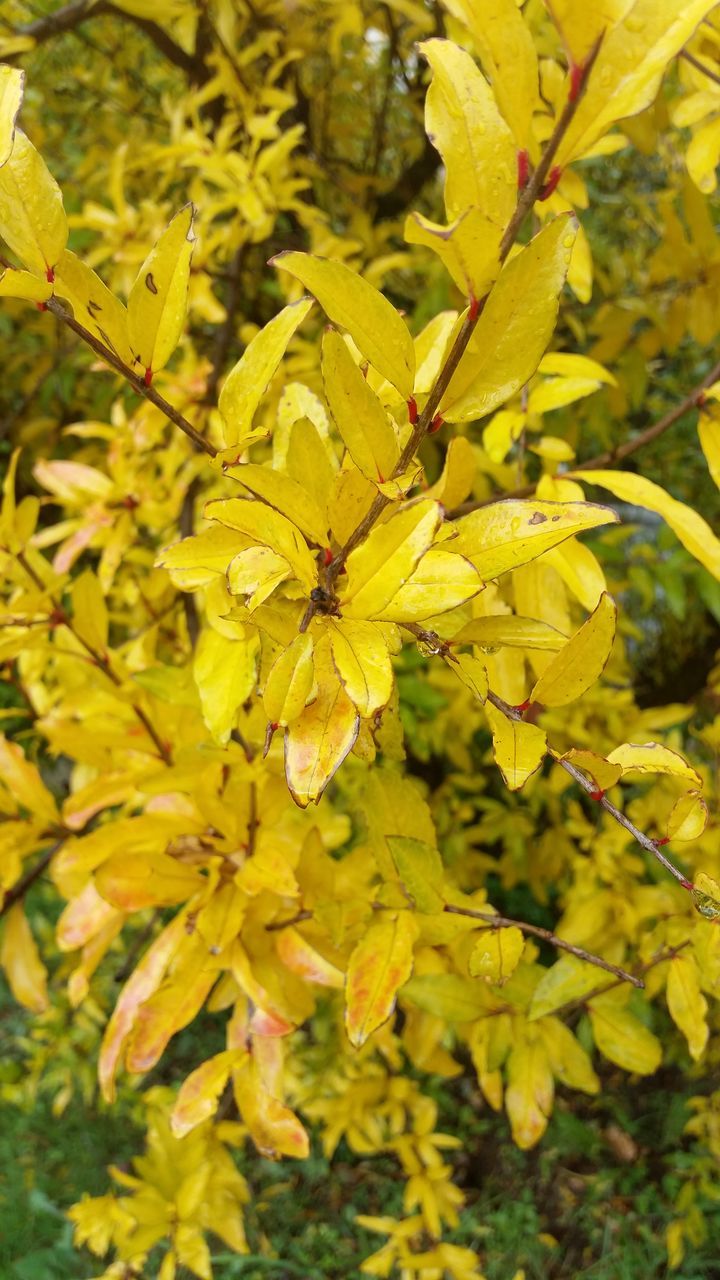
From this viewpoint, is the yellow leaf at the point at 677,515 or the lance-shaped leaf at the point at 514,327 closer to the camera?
the lance-shaped leaf at the point at 514,327

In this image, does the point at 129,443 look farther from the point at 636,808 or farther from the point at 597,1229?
the point at 597,1229

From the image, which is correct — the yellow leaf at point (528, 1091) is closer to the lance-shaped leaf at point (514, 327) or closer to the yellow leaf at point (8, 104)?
the lance-shaped leaf at point (514, 327)

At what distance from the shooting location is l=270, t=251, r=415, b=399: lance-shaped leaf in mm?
337

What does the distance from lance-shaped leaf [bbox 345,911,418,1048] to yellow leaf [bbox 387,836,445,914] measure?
3 centimetres

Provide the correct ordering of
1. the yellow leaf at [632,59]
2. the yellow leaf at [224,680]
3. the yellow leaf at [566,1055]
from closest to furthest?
1. the yellow leaf at [632,59]
2. the yellow leaf at [224,680]
3. the yellow leaf at [566,1055]

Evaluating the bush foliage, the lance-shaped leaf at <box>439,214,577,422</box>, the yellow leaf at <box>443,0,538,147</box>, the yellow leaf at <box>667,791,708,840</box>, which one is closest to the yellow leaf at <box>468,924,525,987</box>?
the bush foliage

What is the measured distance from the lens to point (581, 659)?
0.43 metres

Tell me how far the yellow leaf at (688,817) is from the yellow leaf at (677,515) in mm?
157

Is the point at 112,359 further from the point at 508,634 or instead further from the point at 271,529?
the point at 508,634

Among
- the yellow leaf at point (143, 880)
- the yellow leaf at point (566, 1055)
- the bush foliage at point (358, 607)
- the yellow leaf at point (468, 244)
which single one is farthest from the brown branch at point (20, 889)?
the yellow leaf at point (468, 244)

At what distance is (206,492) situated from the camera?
1.30m

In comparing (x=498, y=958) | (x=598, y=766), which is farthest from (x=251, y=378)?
(x=498, y=958)

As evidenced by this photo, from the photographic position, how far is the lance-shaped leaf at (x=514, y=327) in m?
0.32

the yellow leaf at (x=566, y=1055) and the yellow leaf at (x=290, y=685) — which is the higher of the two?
the yellow leaf at (x=290, y=685)
